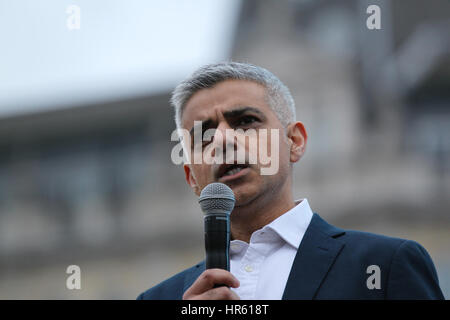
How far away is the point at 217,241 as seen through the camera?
369 centimetres

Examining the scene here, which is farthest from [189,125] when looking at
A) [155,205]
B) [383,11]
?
[155,205]

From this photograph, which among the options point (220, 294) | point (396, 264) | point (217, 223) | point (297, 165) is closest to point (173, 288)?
point (217, 223)

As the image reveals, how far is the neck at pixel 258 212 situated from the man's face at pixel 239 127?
0.16ft

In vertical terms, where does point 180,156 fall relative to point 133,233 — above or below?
above

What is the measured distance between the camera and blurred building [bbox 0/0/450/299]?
20594mm

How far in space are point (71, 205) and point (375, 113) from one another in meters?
10.2

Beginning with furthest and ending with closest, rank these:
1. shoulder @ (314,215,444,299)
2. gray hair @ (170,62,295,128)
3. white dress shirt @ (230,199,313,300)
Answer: gray hair @ (170,62,295,128)
white dress shirt @ (230,199,313,300)
shoulder @ (314,215,444,299)

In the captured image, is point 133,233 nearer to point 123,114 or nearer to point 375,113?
point 123,114

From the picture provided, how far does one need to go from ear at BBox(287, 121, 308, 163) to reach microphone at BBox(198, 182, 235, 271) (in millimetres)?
922

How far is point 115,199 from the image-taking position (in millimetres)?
24859

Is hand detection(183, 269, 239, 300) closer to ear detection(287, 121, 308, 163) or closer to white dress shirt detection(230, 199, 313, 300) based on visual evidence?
white dress shirt detection(230, 199, 313, 300)

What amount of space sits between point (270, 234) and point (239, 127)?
0.64 meters

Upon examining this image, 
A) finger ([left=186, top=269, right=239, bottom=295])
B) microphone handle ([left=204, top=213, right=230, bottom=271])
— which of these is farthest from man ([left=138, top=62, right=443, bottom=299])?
microphone handle ([left=204, top=213, right=230, bottom=271])

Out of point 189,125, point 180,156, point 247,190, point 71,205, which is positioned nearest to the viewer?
point 247,190
